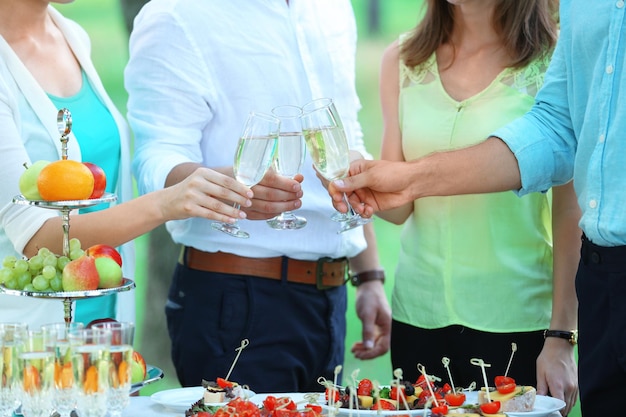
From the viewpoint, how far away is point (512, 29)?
3047 mm

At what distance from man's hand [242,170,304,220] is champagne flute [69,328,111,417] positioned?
3.06 feet

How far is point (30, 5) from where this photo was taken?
2.95 meters

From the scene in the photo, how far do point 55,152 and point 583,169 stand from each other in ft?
4.93

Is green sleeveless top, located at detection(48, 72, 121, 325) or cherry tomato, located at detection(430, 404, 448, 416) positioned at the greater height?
green sleeveless top, located at detection(48, 72, 121, 325)

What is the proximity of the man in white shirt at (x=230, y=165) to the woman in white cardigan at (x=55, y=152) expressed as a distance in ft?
0.50

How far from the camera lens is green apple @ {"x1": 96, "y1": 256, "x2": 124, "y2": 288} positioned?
2227 millimetres

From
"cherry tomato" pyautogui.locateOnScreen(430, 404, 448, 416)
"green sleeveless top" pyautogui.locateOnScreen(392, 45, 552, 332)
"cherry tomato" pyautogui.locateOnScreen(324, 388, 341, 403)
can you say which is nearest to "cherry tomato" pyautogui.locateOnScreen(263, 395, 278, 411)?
"cherry tomato" pyautogui.locateOnScreen(324, 388, 341, 403)

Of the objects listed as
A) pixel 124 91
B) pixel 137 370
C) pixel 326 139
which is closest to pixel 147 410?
pixel 137 370

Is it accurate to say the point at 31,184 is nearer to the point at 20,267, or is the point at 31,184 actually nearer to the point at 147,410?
the point at 20,267

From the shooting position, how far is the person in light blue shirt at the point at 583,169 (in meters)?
2.41

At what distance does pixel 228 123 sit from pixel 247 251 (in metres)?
0.42

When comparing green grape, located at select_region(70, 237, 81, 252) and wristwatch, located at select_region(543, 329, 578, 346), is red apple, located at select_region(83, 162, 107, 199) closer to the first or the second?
green grape, located at select_region(70, 237, 81, 252)

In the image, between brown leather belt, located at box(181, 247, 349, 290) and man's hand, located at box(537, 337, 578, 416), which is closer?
man's hand, located at box(537, 337, 578, 416)

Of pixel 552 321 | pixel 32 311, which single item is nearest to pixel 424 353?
pixel 552 321
